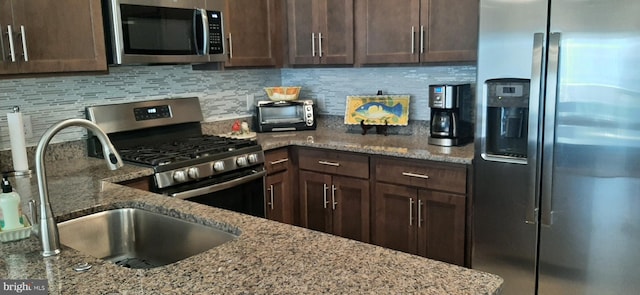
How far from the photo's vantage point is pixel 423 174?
2.71 meters

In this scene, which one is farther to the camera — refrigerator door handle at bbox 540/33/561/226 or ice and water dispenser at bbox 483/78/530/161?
ice and water dispenser at bbox 483/78/530/161

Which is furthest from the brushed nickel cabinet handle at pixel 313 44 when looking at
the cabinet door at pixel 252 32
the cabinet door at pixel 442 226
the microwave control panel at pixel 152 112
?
the cabinet door at pixel 442 226

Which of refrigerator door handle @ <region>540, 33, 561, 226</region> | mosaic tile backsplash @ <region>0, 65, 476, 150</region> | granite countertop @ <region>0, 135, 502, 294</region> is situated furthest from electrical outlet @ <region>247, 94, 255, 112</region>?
granite countertop @ <region>0, 135, 502, 294</region>

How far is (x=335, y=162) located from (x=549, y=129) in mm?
1258

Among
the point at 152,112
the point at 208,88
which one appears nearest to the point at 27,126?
the point at 152,112

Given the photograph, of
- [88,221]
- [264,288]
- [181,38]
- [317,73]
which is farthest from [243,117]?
[264,288]

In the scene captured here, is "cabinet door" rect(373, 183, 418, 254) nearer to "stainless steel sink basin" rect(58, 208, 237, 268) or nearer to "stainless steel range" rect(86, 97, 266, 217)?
"stainless steel range" rect(86, 97, 266, 217)

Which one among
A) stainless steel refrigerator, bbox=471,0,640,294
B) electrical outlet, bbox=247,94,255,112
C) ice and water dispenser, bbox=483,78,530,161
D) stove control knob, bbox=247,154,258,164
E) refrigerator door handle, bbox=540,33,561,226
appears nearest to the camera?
stainless steel refrigerator, bbox=471,0,640,294

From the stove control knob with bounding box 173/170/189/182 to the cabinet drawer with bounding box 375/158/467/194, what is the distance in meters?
1.07

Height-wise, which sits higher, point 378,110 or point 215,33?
point 215,33

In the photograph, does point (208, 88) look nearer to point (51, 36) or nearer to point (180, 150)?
point (180, 150)

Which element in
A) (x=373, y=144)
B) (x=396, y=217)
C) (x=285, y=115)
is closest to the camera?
(x=396, y=217)

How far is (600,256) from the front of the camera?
2.20m

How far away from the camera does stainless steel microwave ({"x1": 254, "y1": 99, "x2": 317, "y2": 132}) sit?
11.6 ft
